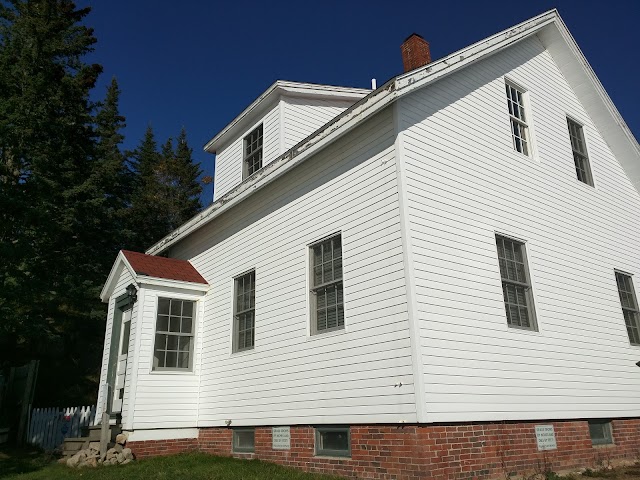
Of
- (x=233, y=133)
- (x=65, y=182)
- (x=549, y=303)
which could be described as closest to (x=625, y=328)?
(x=549, y=303)

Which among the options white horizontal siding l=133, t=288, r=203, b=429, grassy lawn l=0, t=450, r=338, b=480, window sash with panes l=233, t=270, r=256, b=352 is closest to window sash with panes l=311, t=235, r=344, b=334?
window sash with panes l=233, t=270, r=256, b=352

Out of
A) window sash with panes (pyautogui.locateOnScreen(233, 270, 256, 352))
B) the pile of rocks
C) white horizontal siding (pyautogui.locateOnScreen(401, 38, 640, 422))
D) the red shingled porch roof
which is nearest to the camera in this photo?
white horizontal siding (pyautogui.locateOnScreen(401, 38, 640, 422))

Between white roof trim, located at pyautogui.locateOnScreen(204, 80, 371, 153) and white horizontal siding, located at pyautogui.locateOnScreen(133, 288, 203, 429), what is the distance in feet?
19.0

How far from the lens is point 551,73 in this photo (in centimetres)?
1313

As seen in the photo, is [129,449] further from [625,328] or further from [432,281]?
[625,328]

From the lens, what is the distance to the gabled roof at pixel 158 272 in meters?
12.5

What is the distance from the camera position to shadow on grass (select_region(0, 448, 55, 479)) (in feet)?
36.3

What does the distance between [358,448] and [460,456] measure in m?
1.52

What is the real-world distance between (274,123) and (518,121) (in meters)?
6.36

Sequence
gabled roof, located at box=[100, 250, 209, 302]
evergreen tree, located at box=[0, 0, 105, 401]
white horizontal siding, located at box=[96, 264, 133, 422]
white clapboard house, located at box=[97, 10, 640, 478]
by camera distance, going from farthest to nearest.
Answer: evergreen tree, located at box=[0, 0, 105, 401], white horizontal siding, located at box=[96, 264, 133, 422], gabled roof, located at box=[100, 250, 209, 302], white clapboard house, located at box=[97, 10, 640, 478]

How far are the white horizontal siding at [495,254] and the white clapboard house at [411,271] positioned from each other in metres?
0.04

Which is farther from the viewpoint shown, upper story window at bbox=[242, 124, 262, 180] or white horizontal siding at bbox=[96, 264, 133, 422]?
upper story window at bbox=[242, 124, 262, 180]

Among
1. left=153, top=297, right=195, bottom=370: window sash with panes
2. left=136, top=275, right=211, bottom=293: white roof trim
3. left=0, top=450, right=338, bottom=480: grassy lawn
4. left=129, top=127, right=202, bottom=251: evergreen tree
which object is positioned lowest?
left=0, top=450, right=338, bottom=480: grassy lawn

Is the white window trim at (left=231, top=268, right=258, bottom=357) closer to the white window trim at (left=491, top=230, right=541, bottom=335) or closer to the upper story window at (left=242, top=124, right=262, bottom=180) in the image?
the upper story window at (left=242, top=124, right=262, bottom=180)
